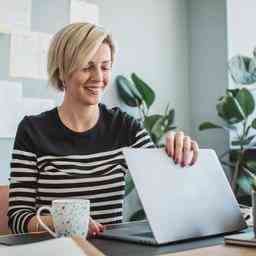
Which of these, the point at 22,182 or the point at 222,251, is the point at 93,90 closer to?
the point at 22,182

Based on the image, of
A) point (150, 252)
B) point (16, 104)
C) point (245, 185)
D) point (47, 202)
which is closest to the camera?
point (150, 252)

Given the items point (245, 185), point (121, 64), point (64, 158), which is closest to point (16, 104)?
point (121, 64)

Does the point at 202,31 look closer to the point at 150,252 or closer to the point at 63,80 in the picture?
the point at 63,80

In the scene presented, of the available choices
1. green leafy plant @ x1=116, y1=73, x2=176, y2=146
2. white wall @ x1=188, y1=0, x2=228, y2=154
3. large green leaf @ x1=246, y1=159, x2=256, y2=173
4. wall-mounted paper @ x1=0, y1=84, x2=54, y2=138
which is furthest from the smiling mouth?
white wall @ x1=188, y1=0, x2=228, y2=154

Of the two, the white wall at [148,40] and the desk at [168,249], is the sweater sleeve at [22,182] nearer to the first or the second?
the desk at [168,249]

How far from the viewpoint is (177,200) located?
2.83 ft

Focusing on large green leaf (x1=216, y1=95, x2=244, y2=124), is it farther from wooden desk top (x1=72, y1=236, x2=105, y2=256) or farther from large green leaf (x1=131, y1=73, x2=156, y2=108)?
wooden desk top (x1=72, y1=236, x2=105, y2=256)

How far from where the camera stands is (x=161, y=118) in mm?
2445

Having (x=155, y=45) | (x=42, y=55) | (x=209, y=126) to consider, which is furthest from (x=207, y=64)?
(x=42, y=55)

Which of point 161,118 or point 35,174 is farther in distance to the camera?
point 161,118

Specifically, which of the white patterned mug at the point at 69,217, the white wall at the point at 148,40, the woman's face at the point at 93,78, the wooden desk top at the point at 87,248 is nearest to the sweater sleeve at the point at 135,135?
the woman's face at the point at 93,78

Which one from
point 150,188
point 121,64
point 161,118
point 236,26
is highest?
point 236,26

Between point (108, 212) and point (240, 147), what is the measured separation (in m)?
1.32

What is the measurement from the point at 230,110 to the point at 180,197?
1554 millimetres
